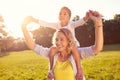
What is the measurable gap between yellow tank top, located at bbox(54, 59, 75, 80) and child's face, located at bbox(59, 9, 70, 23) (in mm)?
811

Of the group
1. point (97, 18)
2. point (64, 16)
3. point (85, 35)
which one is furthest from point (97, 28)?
point (85, 35)

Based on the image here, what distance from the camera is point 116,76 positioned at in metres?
10.7

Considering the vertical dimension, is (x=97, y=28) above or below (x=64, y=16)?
below

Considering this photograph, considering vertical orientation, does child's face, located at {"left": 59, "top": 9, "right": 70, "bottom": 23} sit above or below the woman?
above

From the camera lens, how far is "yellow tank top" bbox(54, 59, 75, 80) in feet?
13.5

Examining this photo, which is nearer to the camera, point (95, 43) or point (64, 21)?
point (95, 43)

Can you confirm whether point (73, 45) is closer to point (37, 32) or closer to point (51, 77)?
point (51, 77)

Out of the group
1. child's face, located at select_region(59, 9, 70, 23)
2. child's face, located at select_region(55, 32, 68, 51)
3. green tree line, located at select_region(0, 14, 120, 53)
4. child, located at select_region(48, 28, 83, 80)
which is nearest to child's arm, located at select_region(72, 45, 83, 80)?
child, located at select_region(48, 28, 83, 80)

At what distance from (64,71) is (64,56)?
20cm

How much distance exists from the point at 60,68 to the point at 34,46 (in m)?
0.53

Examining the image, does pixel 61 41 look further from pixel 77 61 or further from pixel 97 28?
pixel 97 28

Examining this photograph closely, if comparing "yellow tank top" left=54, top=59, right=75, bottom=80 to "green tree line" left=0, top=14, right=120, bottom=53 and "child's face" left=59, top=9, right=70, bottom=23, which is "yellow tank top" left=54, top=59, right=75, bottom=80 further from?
"green tree line" left=0, top=14, right=120, bottom=53

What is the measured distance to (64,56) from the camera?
13.8 ft

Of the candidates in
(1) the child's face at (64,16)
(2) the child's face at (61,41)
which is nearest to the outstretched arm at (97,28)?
(2) the child's face at (61,41)
